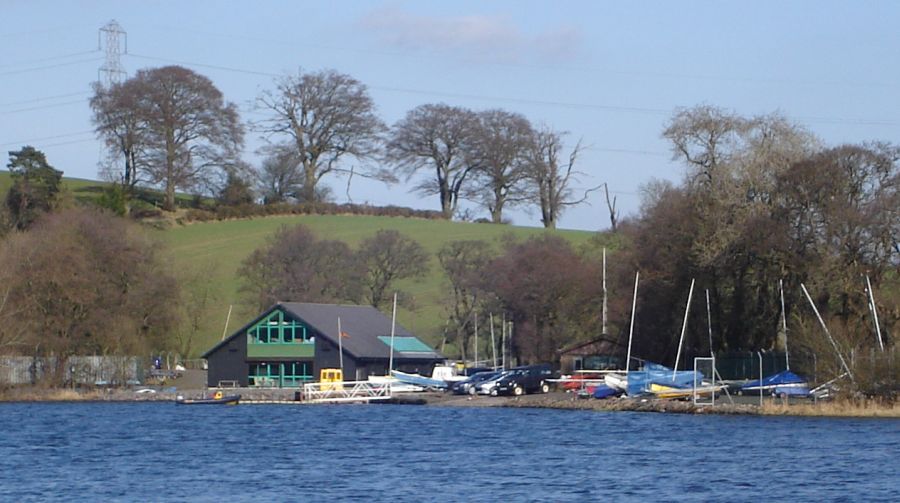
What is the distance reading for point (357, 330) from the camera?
253 ft

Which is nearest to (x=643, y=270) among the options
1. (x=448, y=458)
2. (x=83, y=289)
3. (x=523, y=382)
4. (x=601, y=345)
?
(x=601, y=345)

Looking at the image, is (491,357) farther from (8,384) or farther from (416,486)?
(416,486)

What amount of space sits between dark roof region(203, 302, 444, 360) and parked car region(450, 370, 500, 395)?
6043 mm

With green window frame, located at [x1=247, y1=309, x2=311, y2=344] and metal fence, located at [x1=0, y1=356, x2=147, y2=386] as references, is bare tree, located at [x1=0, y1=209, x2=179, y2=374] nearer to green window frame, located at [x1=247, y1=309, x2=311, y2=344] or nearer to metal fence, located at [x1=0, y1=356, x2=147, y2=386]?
metal fence, located at [x1=0, y1=356, x2=147, y2=386]

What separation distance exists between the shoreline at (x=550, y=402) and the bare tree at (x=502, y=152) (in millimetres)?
41867

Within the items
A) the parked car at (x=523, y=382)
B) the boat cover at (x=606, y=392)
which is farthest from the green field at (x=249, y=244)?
the boat cover at (x=606, y=392)

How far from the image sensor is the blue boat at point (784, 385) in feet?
189

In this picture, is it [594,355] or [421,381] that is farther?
[594,355]

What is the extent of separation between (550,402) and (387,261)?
3145cm

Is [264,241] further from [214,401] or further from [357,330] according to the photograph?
[214,401]

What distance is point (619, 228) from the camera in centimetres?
8881

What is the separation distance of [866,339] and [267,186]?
65.9 meters

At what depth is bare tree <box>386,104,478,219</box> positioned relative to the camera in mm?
111688

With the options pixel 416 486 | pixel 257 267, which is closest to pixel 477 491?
pixel 416 486
